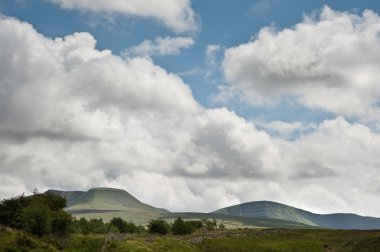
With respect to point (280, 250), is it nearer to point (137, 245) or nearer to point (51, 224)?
point (137, 245)

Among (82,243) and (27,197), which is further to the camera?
(27,197)

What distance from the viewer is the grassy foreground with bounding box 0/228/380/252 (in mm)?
68125

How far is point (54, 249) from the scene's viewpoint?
70.8m

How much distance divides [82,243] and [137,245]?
10153 millimetres

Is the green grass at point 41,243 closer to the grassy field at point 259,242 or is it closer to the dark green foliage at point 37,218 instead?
the dark green foliage at point 37,218

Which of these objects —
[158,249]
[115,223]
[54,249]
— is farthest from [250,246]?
[115,223]

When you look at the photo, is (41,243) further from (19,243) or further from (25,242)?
(19,243)

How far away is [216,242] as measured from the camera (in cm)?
10631

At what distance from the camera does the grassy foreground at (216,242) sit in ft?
224

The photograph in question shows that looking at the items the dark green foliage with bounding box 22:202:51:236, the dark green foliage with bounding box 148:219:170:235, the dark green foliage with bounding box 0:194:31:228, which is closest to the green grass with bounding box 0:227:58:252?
the dark green foliage with bounding box 22:202:51:236

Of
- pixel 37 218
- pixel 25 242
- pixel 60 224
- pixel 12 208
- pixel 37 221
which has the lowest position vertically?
pixel 25 242

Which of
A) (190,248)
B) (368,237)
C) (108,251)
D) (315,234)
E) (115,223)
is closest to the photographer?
(108,251)

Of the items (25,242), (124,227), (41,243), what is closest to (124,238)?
(41,243)

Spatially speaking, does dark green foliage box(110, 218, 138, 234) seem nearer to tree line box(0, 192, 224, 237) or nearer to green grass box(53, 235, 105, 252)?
tree line box(0, 192, 224, 237)
